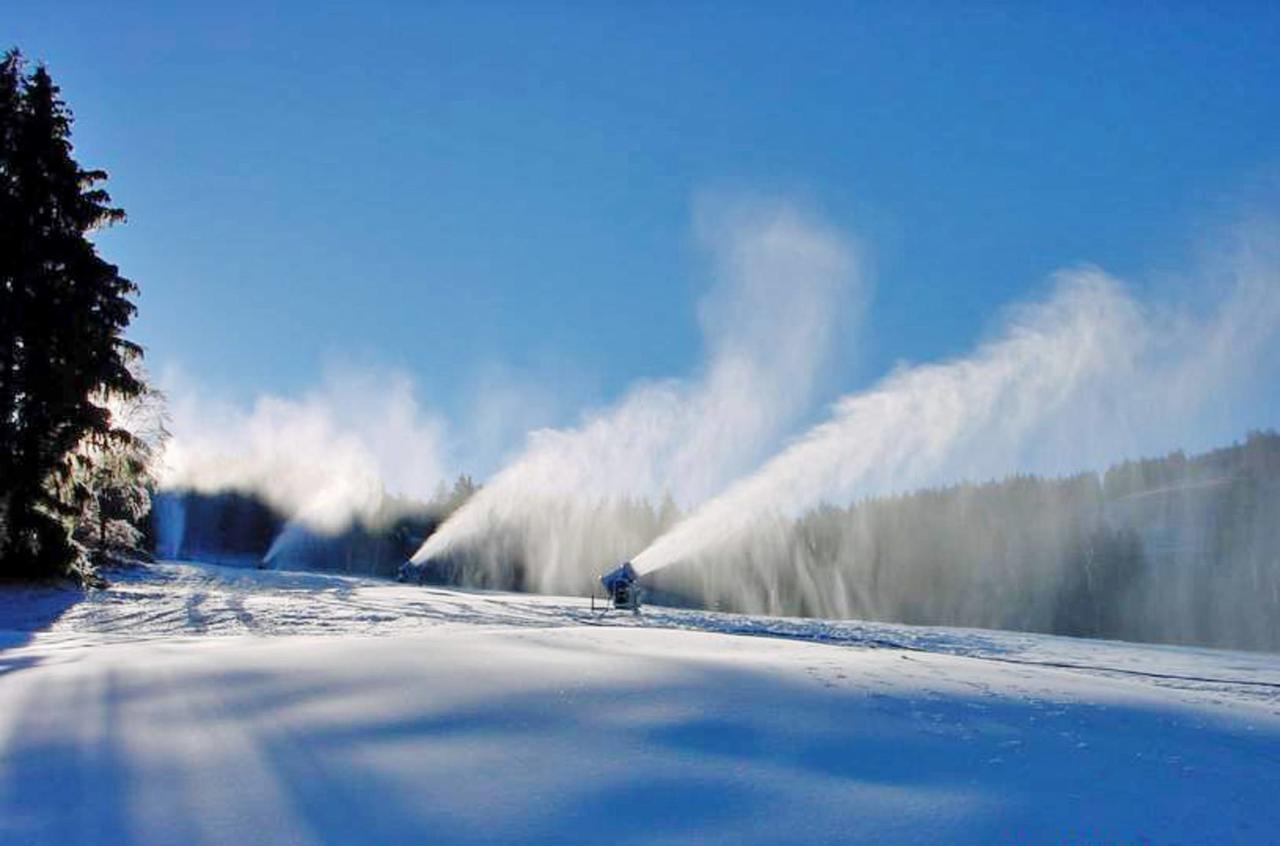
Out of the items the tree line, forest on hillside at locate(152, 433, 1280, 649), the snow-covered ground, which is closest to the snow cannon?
the tree line

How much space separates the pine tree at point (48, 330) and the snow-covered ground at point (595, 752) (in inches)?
500

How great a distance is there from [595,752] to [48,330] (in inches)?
788

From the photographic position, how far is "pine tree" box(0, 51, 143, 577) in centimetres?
1797

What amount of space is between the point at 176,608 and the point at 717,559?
6102 cm

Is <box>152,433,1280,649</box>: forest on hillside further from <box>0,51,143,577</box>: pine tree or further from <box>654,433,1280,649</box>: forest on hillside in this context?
<box>0,51,143,577</box>: pine tree

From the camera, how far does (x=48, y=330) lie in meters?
18.6

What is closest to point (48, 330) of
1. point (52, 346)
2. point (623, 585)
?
point (52, 346)

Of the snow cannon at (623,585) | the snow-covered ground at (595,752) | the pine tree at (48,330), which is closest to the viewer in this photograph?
the snow-covered ground at (595,752)

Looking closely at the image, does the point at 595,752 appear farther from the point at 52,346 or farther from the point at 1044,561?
the point at 1044,561

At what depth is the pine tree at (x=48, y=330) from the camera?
18.0 metres

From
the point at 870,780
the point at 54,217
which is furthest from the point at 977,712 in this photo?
the point at 54,217

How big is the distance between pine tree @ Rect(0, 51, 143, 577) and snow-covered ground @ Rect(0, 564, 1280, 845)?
12.7m

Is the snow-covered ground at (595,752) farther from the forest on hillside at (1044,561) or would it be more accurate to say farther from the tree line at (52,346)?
the forest on hillside at (1044,561)

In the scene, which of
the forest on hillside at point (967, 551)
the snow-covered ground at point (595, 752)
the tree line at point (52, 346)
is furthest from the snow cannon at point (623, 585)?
the forest on hillside at point (967, 551)
